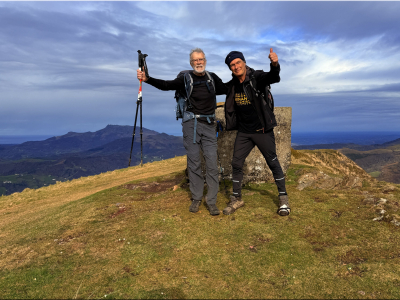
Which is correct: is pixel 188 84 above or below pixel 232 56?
below

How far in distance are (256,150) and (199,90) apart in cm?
399

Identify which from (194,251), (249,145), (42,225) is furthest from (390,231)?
(42,225)

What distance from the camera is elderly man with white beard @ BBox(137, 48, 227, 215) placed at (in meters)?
7.94

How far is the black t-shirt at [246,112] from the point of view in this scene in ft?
25.2

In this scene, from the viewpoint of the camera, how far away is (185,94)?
8.22 meters

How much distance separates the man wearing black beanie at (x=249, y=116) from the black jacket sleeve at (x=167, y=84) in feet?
4.82

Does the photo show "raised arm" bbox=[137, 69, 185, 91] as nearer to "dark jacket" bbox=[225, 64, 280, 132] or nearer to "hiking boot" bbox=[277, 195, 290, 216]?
"dark jacket" bbox=[225, 64, 280, 132]

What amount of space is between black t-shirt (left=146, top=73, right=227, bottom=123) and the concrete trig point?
8.15ft

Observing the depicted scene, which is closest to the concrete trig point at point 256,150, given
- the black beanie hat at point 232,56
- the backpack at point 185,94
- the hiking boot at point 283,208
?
the backpack at point 185,94

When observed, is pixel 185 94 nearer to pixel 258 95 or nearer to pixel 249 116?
pixel 249 116

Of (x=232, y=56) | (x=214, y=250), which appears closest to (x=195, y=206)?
(x=214, y=250)

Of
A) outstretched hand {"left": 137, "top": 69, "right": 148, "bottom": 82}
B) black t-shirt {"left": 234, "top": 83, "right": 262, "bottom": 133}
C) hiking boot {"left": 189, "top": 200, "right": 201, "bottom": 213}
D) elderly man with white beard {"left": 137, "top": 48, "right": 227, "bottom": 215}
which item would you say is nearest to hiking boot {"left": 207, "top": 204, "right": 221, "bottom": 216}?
elderly man with white beard {"left": 137, "top": 48, "right": 227, "bottom": 215}

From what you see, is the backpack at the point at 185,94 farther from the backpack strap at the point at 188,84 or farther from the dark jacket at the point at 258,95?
the dark jacket at the point at 258,95

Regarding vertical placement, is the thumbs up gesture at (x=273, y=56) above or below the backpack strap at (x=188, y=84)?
above
